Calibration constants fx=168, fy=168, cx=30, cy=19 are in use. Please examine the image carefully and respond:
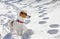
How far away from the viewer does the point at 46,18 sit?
157cm

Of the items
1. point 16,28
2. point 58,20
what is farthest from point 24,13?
point 58,20

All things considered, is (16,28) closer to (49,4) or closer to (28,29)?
(28,29)

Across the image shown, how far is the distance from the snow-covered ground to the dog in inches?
1.6

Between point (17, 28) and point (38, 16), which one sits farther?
point (38, 16)

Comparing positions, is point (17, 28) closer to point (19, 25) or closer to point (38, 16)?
point (19, 25)

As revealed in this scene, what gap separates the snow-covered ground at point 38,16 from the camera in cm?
126

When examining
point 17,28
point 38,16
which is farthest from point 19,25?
point 38,16

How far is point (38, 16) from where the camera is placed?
1.63 m

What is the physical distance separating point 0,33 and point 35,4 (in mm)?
896

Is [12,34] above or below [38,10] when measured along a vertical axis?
below

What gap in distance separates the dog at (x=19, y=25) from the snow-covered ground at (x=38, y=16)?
42mm

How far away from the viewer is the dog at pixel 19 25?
47.6 inches

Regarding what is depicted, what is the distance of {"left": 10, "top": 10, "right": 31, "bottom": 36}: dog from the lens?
3.96ft

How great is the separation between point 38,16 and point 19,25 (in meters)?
0.46
